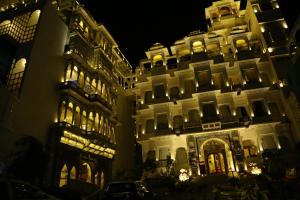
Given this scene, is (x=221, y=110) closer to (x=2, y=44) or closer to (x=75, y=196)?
(x=75, y=196)

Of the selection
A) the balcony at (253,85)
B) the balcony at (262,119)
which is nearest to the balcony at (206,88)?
the balcony at (253,85)

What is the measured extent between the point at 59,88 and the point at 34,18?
319 inches

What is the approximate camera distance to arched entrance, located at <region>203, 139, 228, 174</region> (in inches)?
1164

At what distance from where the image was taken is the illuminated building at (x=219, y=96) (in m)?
29.4

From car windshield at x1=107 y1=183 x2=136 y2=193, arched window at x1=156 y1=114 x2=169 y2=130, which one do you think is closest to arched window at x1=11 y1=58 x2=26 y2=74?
car windshield at x1=107 y1=183 x2=136 y2=193

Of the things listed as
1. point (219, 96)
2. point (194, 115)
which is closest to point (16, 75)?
point (194, 115)

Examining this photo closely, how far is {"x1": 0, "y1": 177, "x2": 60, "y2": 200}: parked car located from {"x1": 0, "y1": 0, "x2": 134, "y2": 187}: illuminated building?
12899 millimetres

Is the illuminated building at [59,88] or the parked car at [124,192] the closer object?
the parked car at [124,192]

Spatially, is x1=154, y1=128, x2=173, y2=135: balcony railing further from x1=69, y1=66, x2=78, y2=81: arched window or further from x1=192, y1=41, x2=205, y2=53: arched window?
x1=69, y1=66, x2=78, y2=81: arched window

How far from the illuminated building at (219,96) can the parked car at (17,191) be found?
2294 centimetres

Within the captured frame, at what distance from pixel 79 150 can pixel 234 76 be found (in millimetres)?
22032

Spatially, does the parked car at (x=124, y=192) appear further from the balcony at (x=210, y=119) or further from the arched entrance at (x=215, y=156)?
the balcony at (x=210, y=119)

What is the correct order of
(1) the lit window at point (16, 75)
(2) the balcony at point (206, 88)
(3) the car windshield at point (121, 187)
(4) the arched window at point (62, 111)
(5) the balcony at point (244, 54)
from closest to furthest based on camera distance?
(3) the car windshield at point (121, 187)
(1) the lit window at point (16, 75)
(4) the arched window at point (62, 111)
(2) the balcony at point (206, 88)
(5) the balcony at point (244, 54)

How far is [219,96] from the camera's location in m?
32.0
